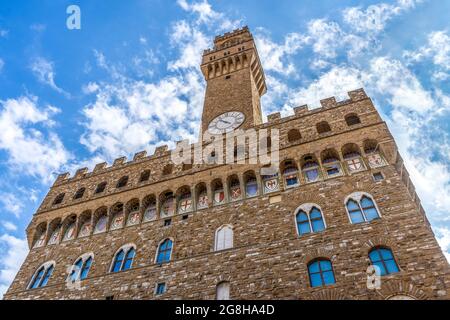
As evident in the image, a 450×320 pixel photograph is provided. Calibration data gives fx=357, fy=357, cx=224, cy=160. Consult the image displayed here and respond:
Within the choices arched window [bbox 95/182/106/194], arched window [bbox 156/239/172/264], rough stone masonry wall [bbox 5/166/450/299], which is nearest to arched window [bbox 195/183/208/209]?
rough stone masonry wall [bbox 5/166/450/299]

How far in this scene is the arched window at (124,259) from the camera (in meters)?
14.9

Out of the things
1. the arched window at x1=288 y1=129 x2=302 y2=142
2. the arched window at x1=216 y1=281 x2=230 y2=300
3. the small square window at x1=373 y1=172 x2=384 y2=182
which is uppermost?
the arched window at x1=288 y1=129 x2=302 y2=142

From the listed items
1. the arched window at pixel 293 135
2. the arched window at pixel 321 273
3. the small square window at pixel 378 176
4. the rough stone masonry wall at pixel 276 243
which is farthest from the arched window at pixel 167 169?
the small square window at pixel 378 176

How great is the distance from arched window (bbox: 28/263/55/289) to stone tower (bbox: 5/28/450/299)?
0.08 m

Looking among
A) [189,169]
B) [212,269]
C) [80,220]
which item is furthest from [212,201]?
[80,220]

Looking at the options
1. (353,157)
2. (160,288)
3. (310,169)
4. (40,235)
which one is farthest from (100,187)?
(353,157)

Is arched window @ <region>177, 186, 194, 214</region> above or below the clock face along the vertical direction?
below

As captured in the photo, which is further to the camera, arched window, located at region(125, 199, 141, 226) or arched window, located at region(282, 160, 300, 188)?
arched window, located at region(125, 199, 141, 226)

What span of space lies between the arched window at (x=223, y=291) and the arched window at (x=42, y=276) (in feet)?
26.7

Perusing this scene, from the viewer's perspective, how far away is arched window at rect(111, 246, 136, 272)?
1495 centimetres

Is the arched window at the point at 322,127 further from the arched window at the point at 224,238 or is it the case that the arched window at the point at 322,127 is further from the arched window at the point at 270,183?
the arched window at the point at 224,238

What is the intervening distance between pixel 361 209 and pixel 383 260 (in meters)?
2.32

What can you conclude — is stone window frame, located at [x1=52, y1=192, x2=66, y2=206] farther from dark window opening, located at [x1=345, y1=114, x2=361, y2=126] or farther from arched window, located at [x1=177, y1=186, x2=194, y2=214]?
dark window opening, located at [x1=345, y1=114, x2=361, y2=126]

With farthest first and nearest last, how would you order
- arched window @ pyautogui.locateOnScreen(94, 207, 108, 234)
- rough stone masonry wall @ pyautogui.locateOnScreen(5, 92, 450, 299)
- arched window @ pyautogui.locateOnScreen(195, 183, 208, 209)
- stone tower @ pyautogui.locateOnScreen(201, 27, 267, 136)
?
stone tower @ pyautogui.locateOnScreen(201, 27, 267, 136), arched window @ pyautogui.locateOnScreen(94, 207, 108, 234), arched window @ pyautogui.locateOnScreen(195, 183, 208, 209), rough stone masonry wall @ pyautogui.locateOnScreen(5, 92, 450, 299)
